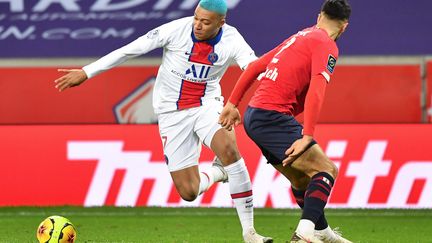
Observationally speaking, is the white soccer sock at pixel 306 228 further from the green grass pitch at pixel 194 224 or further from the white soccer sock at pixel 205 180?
the white soccer sock at pixel 205 180

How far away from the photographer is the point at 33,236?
351 inches

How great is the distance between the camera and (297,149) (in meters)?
6.57

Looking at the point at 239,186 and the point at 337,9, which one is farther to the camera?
the point at 239,186

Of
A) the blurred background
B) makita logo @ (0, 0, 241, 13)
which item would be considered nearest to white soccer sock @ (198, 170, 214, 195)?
the blurred background

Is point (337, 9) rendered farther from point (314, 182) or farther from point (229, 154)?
point (229, 154)

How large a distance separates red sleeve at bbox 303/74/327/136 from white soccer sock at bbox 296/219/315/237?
1.74 ft

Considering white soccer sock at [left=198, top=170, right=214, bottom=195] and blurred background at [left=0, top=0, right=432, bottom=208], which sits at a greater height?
white soccer sock at [left=198, top=170, right=214, bottom=195]

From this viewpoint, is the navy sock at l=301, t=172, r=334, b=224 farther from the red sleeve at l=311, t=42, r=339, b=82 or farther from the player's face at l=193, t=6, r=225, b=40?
the player's face at l=193, t=6, r=225, b=40

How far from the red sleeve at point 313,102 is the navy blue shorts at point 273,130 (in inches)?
12.4

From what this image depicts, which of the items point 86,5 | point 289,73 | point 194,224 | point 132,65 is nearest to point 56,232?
point 289,73

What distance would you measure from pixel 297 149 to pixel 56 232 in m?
1.82

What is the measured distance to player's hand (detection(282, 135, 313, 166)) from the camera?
21.5 ft

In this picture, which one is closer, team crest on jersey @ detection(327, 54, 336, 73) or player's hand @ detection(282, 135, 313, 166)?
player's hand @ detection(282, 135, 313, 166)

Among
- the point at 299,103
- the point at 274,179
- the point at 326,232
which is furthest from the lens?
the point at 274,179
